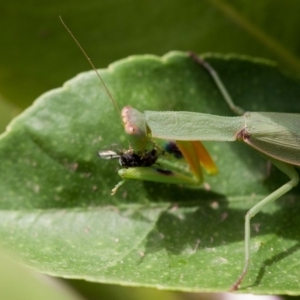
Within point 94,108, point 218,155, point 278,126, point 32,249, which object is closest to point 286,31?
point 278,126

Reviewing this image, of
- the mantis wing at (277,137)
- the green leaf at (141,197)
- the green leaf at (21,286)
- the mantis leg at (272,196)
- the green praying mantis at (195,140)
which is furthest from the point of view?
the mantis wing at (277,137)

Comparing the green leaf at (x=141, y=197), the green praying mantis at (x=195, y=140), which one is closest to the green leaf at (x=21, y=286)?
the green leaf at (x=141, y=197)

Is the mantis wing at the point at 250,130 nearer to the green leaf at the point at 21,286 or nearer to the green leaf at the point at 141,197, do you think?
the green leaf at the point at 141,197

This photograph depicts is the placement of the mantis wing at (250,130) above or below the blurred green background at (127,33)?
below

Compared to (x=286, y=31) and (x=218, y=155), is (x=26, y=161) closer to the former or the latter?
(x=218, y=155)

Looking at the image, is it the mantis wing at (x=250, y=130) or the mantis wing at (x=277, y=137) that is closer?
the mantis wing at (x=250, y=130)

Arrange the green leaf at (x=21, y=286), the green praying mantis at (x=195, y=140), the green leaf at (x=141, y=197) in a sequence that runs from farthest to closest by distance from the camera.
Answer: the green praying mantis at (x=195, y=140)
the green leaf at (x=141, y=197)
the green leaf at (x=21, y=286)
